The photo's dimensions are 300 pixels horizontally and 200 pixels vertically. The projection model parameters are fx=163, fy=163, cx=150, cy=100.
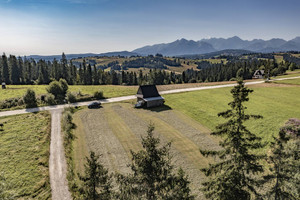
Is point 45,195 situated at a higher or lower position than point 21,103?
lower

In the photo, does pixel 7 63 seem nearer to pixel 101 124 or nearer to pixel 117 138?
pixel 101 124

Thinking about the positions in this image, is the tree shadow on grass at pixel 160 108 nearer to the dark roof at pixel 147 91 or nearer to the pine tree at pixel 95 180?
the dark roof at pixel 147 91

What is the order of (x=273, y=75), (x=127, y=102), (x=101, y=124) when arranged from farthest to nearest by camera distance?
(x=273, y=75), (x=127, y=102), (x=101, y=124)

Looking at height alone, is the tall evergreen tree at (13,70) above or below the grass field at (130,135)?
above

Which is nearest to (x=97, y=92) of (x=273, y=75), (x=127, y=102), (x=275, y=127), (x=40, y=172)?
(x=127, y=102)

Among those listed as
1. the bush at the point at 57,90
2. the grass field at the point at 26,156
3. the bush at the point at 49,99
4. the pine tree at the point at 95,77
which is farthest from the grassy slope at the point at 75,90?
the pine tree at the point at 95,77

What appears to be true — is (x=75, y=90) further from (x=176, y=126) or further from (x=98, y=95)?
(x=176, y=126)

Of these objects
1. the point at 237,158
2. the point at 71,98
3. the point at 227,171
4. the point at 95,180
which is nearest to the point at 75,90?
the point at 71,98
